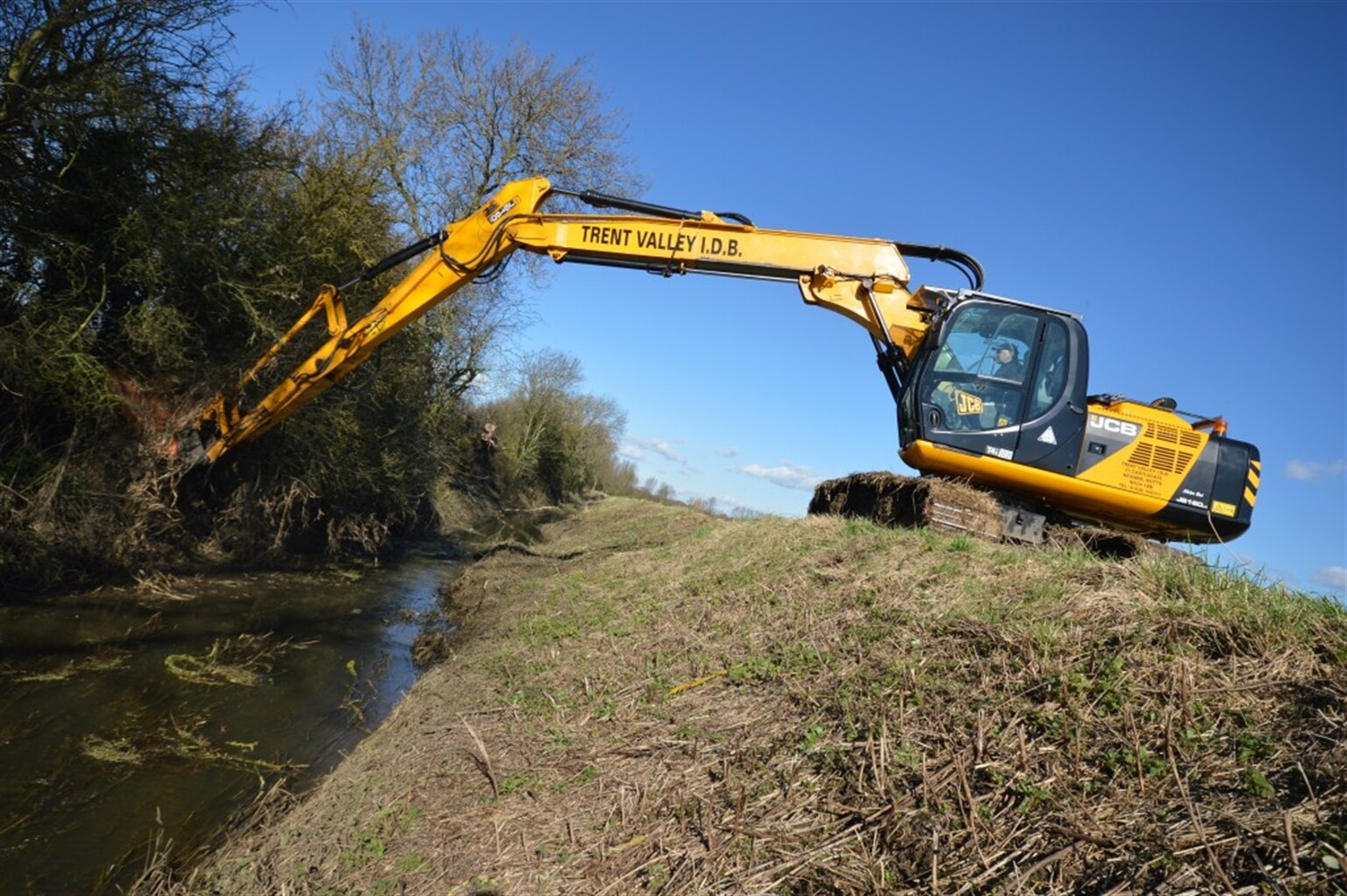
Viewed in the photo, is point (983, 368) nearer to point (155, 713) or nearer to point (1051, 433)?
point (1051, 433)

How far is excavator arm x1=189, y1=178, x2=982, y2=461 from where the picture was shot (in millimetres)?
9234

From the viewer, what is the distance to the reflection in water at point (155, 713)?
462 centimetres

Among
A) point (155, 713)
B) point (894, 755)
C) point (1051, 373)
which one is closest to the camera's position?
point (894, 755)

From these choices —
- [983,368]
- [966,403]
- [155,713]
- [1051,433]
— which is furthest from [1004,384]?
[155,713]

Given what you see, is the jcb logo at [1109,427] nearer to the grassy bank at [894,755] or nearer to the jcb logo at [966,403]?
the jcb logo at [966,403]

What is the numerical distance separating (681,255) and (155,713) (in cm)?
638

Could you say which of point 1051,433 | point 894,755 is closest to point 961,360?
point 1051,433

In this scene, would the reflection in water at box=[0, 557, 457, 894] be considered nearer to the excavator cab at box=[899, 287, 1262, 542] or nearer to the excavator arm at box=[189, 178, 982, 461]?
the excavator arm at box=[189, 178, 982, 461]

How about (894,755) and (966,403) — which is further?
(966,403)

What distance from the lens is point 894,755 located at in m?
3.63

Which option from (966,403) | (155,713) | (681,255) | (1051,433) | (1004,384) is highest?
(681,255)

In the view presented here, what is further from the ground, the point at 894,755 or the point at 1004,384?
the point at 1004,384

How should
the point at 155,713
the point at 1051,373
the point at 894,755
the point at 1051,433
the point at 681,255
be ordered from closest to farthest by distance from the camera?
the point at 894,755 < the point at 155,713 < the point at 1051,433 < the point at 1051,373 < the point at 681,255

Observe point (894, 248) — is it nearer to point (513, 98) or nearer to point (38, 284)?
point (38, 284)
